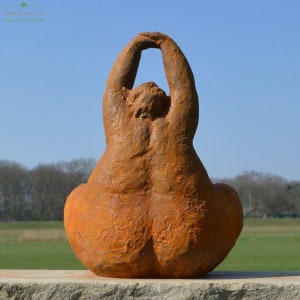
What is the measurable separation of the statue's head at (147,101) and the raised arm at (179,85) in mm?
104

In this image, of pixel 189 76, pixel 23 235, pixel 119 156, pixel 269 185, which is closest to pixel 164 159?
pixel 119 156

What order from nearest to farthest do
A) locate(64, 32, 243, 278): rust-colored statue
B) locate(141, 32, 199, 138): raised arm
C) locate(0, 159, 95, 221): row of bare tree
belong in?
1. locate(64, 32, 243, 278): rust-colored statue
2. locate(141, 32, 199, 138): raised arm
3. locate(0, 159, 95, 221): row of bare tree

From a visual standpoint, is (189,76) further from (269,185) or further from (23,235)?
A: (269,185)

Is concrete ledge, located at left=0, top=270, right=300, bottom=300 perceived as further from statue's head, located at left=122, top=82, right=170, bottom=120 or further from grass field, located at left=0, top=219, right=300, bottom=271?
grass field, located at left=0, top=219, right=300, bottom=271

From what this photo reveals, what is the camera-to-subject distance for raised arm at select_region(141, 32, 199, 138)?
24.6 feet

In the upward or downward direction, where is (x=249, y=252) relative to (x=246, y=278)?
downward

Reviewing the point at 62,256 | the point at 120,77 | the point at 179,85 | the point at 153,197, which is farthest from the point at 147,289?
the point at 62,256

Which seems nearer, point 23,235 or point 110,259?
point 110,259

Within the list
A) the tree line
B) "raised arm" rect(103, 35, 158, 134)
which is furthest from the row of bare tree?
"raised arm" rect(103, 35, 158, 134)

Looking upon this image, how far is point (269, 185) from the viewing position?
65.6m

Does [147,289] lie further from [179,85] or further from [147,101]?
[179,85]

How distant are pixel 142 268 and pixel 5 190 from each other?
50.3 m

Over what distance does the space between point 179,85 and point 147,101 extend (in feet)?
1.13

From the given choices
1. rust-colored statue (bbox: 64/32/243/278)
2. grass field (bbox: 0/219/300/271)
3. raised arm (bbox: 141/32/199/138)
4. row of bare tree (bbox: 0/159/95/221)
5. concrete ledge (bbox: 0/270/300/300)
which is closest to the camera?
concrete ledge (bbox: 0/270/300/300)
